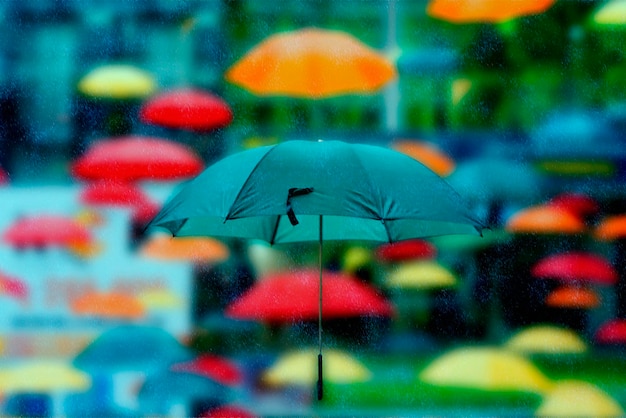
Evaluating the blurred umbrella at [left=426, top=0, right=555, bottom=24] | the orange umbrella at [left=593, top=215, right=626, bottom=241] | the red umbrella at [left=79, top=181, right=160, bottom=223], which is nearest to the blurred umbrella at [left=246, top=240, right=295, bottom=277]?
the red umbrella at [left=79, top=181, right=160, bottom=223]

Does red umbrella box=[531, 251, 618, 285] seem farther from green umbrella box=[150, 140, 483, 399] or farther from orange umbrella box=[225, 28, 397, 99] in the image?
orange umbrella box=[225, 28, 397, 99]

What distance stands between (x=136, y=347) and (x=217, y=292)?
0.57 meters

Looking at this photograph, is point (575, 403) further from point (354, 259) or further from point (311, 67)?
point (311, 67)

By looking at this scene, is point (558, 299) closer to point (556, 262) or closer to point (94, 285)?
point (556, 262)

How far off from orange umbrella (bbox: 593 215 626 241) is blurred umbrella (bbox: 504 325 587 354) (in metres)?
0.58

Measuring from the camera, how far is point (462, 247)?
16.6 feet

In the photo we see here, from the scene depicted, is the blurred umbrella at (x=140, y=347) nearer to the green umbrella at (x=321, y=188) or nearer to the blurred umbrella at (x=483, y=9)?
the green umbrella at (x=321, y=188)

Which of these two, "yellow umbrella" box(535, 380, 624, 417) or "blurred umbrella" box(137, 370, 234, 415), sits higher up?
"blurred umbrella" box(137, 370, 234, 415)

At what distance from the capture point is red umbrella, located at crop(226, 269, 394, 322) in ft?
16.3

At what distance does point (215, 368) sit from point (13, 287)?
1.27 m

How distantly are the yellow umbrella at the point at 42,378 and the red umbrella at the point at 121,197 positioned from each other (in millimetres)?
972

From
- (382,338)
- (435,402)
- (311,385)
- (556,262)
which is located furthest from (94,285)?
(556,262)

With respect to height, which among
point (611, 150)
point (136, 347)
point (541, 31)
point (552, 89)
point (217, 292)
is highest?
point (541, 31)

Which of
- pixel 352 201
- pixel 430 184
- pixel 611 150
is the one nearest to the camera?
pixel 352 201
